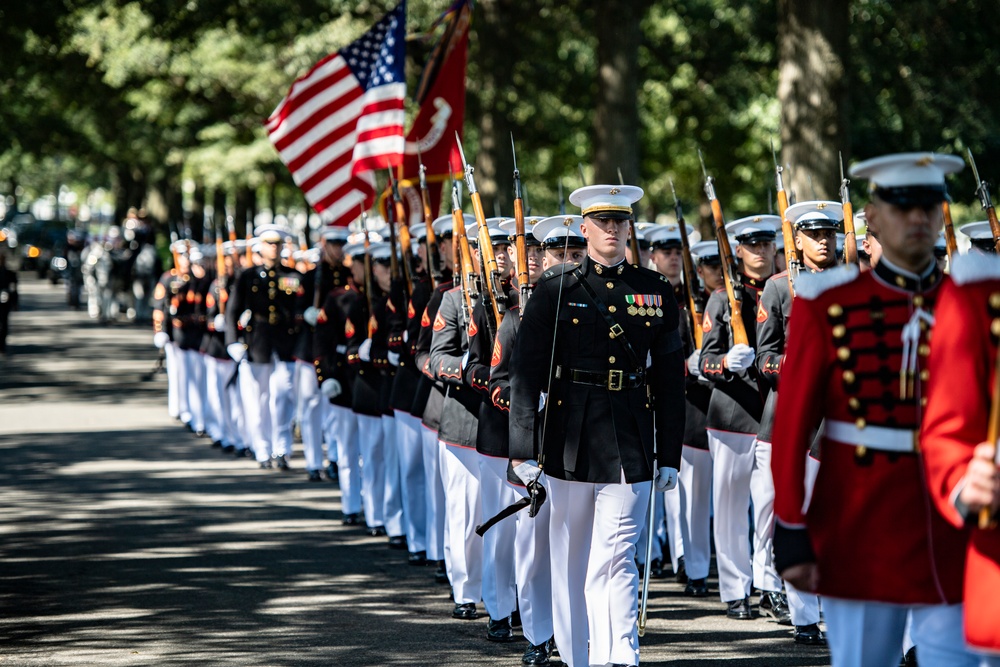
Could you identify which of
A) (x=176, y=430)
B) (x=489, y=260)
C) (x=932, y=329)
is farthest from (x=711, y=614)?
(x=176, y=430)

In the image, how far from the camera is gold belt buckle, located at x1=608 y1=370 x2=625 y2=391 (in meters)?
6.42

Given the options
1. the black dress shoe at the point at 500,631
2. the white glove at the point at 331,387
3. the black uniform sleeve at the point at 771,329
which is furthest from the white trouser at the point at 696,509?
the white glove at the point at 331,387

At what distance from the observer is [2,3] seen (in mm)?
21469

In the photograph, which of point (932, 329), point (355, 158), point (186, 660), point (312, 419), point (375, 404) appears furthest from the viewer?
point (355, 158)

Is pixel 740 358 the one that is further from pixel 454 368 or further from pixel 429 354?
pixel 429 354

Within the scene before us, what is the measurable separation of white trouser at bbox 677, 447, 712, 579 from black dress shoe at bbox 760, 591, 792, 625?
0.56 metres

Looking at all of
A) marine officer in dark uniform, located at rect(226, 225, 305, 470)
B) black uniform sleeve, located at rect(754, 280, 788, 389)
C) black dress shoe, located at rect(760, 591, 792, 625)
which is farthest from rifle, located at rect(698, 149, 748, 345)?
marine officer in dark uniform, located at rect(226, 225, 305, 470)

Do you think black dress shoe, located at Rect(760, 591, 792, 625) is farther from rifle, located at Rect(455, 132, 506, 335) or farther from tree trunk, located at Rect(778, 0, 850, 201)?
tree trunk, located at Rect(778, 0, 850, 201)

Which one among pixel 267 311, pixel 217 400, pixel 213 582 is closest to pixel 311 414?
pixel 267 311

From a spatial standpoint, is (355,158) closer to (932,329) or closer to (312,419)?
(312,419)

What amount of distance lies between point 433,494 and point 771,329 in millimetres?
2651

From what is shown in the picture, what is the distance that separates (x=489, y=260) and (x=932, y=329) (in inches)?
155

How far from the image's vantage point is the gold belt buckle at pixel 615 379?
253 inches

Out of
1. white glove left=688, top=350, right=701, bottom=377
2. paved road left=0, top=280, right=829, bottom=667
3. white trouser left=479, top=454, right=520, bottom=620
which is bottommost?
paved road left=0, top=280, right=829, bottom=667
